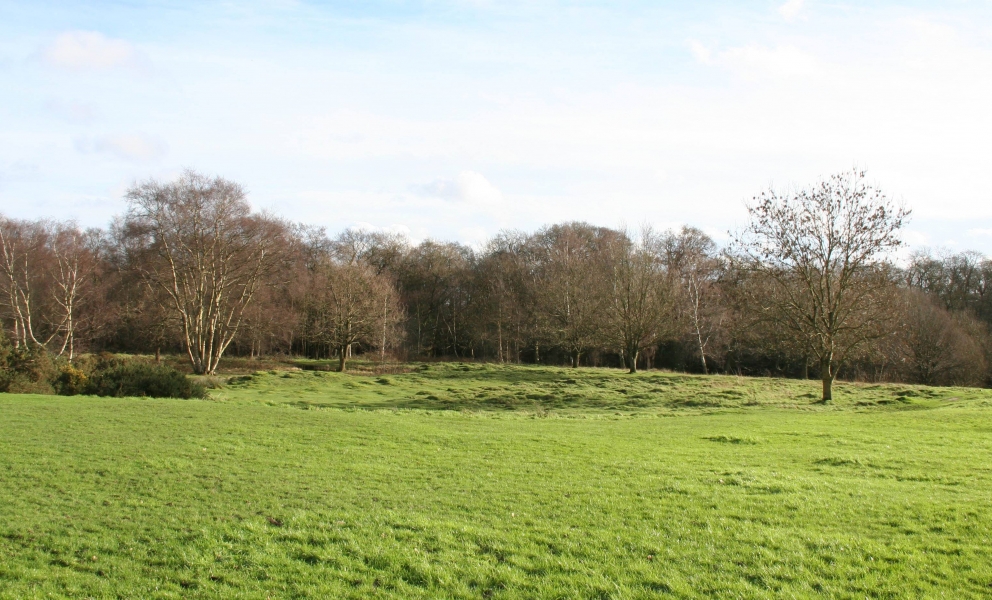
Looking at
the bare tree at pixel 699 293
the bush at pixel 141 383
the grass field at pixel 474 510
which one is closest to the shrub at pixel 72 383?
the bush at pixel 141 383

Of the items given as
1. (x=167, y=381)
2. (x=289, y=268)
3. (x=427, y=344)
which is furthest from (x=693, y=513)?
(x=427, y=344)

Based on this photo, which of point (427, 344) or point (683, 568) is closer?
point (683, 568)

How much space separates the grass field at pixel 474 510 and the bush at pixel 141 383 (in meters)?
8.36

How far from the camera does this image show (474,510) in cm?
959

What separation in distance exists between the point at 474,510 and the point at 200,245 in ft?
Result: 148

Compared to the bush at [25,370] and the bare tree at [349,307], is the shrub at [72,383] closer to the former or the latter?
the bush at [25,370]

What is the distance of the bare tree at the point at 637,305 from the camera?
188ft

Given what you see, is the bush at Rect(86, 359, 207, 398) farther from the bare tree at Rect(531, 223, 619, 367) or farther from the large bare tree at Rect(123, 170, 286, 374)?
the bare tree at Rect(531, 223, 619, 367)

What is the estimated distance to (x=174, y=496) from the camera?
32.8 feet

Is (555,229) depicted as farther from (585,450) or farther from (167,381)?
(585,450)

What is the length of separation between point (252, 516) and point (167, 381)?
74.5 feet

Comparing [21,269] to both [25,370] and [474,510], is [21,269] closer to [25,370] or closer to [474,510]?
[25,370]

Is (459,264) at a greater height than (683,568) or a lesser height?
greater

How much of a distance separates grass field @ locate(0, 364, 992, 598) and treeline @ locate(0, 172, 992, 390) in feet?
60.8
